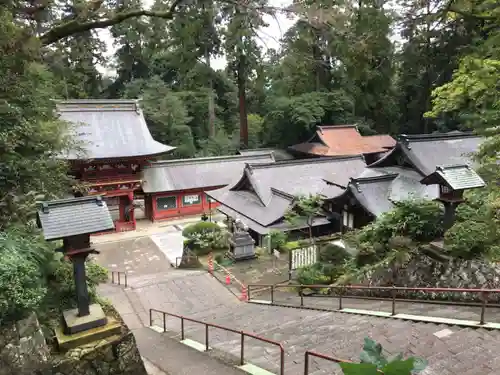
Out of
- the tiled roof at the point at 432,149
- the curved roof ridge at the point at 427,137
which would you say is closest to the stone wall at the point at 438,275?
the tiled roof at the point at 432,149

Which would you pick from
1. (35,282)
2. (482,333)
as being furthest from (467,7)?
(35,282)

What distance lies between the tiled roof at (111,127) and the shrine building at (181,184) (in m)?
1.89

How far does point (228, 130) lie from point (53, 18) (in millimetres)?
33196

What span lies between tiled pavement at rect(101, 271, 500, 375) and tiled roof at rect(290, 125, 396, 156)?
18923 mm

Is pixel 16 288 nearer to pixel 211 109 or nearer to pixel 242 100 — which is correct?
pixel 242 100

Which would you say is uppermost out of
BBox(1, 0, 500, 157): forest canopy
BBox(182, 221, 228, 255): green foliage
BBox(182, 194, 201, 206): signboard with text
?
BBox(1, 0, 500, 157): forest canopy

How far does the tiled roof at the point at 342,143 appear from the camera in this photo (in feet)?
95.1

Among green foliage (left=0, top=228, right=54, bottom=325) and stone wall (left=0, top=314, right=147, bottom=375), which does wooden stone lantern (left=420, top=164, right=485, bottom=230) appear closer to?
stone wall (left=0, top=314, right=147, bottom=375)

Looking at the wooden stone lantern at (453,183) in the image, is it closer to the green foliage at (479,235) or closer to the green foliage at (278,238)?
A: the green foliage at (479,235)

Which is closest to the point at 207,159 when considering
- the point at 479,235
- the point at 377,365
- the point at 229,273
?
the point at 229,273

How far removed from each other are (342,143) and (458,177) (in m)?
21.1

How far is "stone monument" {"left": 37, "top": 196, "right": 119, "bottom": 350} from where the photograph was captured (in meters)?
5.91

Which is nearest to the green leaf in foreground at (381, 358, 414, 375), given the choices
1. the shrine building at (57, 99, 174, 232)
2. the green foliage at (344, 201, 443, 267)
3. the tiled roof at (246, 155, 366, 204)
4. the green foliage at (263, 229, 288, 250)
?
A: the green foliage at (344, 201, 443, 267)

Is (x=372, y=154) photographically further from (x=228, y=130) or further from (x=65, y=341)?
(x=65, y=341)
